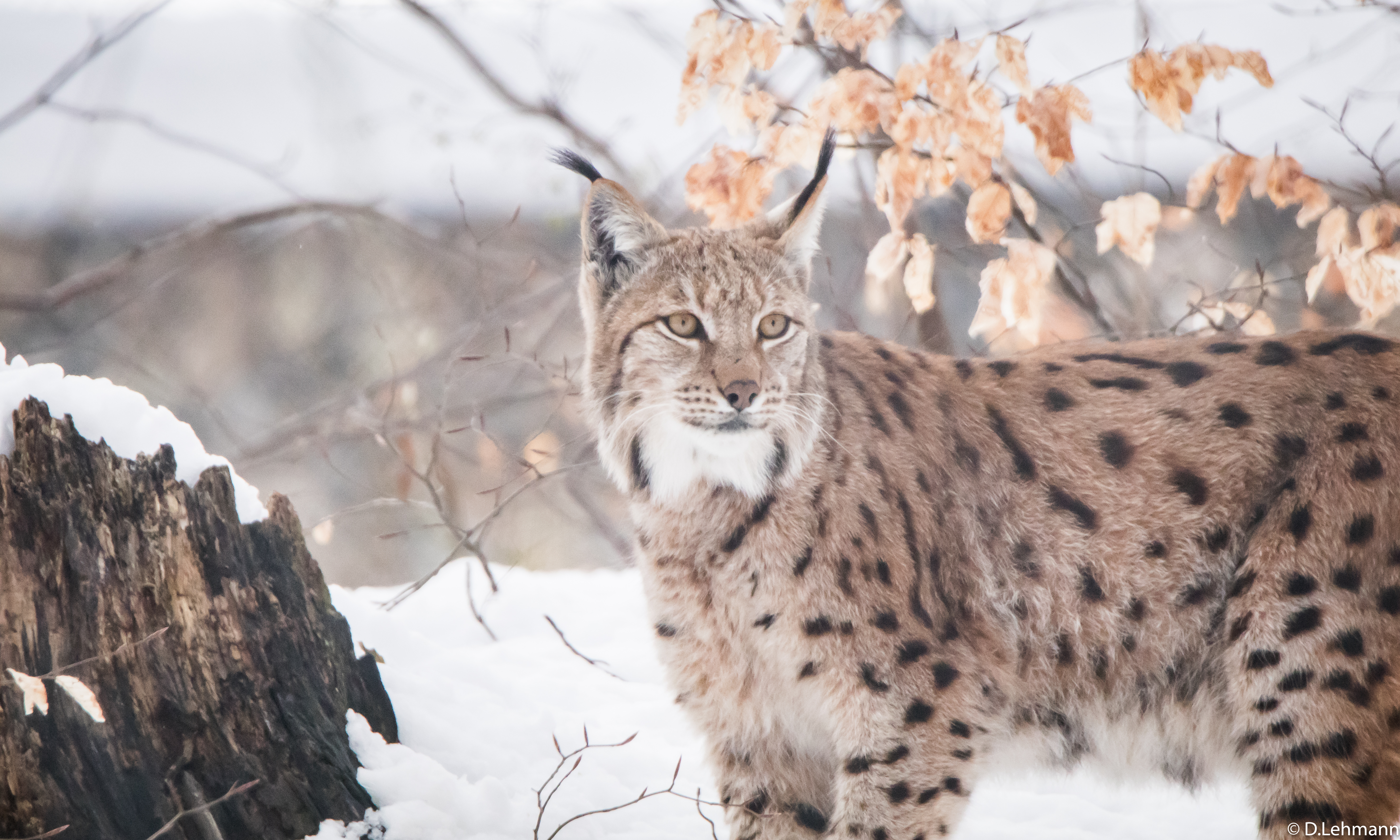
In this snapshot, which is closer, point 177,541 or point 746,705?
point 177,541

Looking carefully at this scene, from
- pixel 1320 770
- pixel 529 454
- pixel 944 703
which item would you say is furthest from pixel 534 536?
pixel 1320 770

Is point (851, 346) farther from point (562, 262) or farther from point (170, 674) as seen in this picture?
point (562, 262)

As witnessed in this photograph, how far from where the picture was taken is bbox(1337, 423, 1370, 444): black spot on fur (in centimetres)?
296

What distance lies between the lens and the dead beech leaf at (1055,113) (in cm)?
374

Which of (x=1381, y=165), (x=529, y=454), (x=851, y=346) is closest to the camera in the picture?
(x=851, y=346)

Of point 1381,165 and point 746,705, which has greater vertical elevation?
point 1381,165

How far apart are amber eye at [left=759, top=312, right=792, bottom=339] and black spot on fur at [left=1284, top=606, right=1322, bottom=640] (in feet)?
4.95

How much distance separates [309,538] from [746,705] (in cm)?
424

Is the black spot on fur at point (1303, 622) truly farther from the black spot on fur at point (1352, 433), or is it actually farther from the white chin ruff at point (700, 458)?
the white chin ruff at point (700, 458)

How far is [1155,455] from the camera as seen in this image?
3.13 m

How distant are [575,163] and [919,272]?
1.68 m

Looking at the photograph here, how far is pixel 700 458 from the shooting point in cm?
302

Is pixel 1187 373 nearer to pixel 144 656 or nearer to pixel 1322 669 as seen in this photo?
pixel 1322 669

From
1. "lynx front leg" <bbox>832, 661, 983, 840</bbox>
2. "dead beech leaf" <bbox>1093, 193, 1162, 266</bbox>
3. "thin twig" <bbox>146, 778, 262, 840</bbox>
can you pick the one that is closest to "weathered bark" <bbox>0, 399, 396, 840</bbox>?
"thin twig" <bbox>146, 778, 262, 840</bbox>
